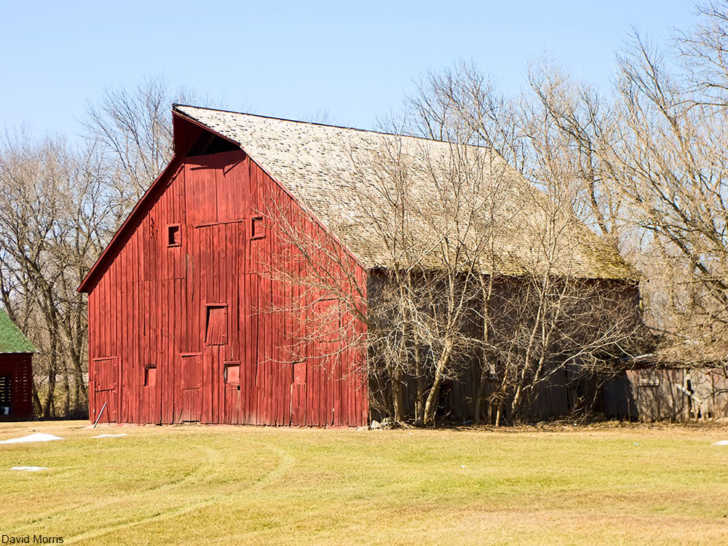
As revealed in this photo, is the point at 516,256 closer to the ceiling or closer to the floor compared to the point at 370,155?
closer to the floor

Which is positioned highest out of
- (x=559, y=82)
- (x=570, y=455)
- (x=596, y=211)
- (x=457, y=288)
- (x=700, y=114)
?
(x=559, y=82)

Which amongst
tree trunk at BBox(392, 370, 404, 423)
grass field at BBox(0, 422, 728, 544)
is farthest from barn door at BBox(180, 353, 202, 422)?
tree trunk at BBox(392, 370, 404, 423)

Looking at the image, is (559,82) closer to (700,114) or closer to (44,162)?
(700,114)

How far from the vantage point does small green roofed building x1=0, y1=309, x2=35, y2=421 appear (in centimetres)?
4197

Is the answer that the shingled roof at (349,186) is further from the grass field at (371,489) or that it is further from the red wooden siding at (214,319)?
the grass field at (371,489)

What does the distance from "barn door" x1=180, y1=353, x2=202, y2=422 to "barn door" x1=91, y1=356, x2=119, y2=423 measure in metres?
2.86

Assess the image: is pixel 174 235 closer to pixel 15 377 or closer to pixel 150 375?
pixel 150 375

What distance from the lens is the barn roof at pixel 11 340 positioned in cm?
4184

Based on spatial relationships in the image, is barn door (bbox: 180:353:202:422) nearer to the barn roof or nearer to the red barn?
the red barn

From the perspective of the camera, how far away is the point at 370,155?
1249 inches

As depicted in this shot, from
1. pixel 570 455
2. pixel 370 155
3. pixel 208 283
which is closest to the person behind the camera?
pixel 570 455

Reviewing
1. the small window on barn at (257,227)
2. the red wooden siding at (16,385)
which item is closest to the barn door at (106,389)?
the small window on barn at (257,227)

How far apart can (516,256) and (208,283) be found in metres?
9.12

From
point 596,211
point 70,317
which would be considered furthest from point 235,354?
point 70,317
